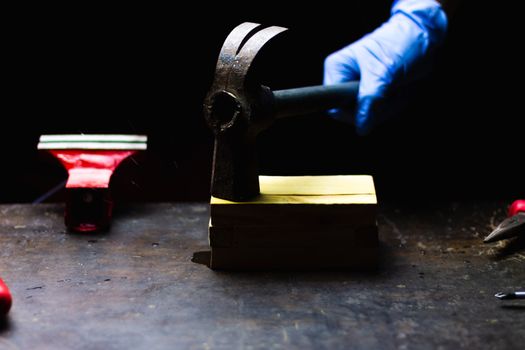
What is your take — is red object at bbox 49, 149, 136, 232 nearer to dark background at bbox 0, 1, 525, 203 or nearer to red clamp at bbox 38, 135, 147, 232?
red clamp at bbox 38, 135, 147, 232

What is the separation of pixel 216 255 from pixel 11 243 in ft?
1.56

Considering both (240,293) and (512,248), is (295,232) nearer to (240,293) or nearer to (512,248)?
(240,293)

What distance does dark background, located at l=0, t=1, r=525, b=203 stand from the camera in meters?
2.05

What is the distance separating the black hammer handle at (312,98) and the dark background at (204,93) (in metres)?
0.37

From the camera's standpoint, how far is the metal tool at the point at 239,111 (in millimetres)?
1339

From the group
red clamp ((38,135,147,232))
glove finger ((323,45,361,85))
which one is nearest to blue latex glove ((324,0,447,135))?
glove finger ((323,45,361,85))

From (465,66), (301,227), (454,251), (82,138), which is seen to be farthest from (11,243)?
(465,66)

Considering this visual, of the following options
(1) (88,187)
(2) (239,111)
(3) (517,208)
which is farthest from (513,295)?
(1) (88,187)

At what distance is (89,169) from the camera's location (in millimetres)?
1644

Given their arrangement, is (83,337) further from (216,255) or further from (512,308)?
(512,308)

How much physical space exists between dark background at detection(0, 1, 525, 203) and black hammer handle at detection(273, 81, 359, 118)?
1.21 ft

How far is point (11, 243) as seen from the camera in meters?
1.53

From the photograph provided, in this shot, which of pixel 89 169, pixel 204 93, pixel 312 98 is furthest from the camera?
pixel 204 93

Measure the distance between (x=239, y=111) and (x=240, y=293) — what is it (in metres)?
0.35
